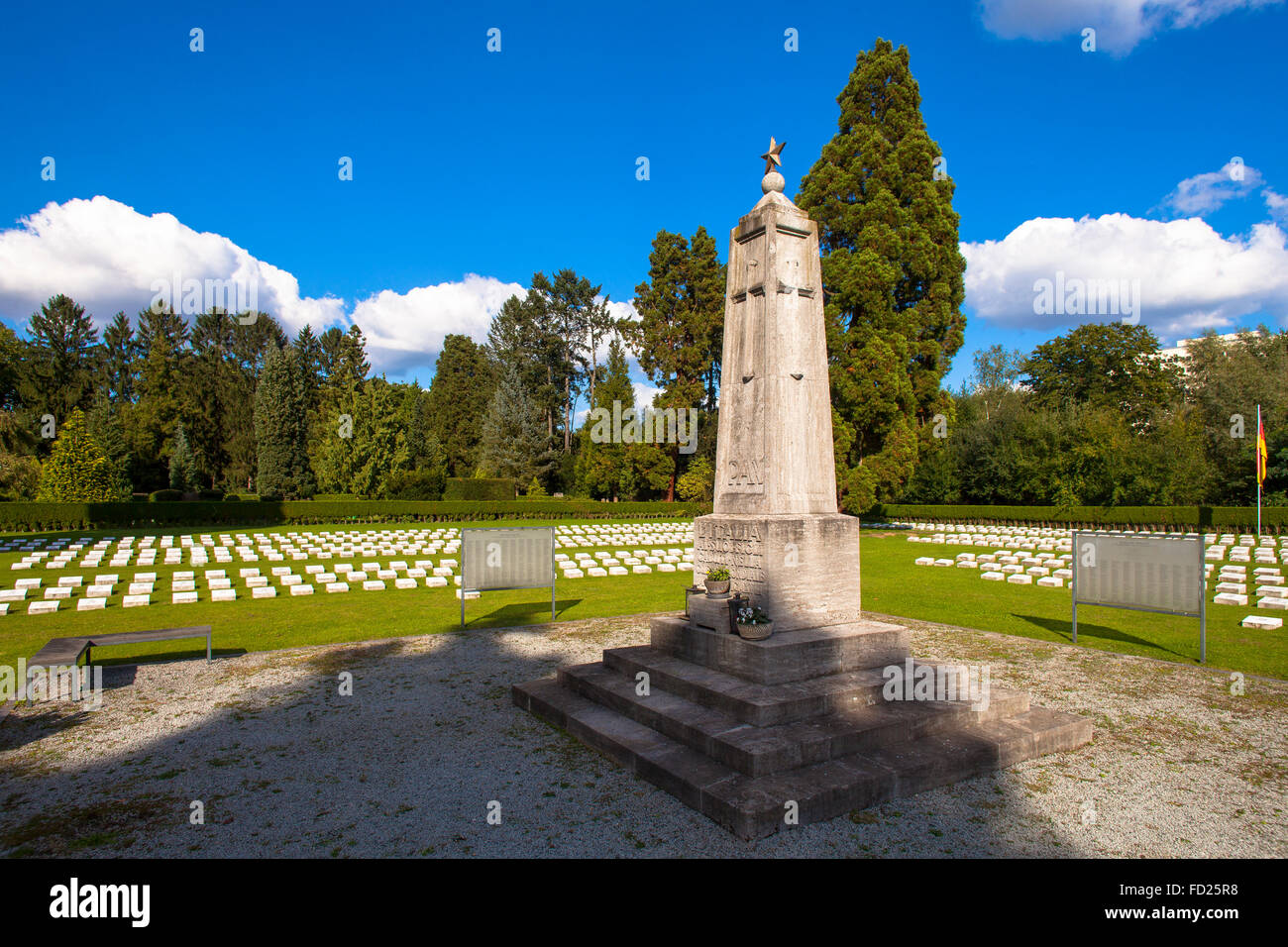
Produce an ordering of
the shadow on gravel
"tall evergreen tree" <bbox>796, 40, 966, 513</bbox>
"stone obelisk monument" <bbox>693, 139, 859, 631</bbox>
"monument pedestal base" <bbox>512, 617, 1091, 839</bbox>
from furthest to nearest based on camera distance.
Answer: "tall evergreen tree" <bbox>796, 40, 966, 513</bbox> → "stone obelisk monument" <bbox>693, 139, 859, 631</bbox> → "monument pedestal base" <bbox>512, 617, 1091, 839</bbox> → the shadow on gravel

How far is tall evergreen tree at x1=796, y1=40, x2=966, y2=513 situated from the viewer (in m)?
30.1

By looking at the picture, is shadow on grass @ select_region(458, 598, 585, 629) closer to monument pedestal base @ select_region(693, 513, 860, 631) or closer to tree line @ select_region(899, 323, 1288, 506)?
monument pedestal base @ select_region(693, 513, 860, 631)

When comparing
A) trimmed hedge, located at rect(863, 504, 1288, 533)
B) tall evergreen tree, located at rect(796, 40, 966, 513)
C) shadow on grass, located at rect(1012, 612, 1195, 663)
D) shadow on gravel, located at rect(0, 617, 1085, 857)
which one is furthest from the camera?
tall evergreen tree, located at rect(796, 40, 966, 513)

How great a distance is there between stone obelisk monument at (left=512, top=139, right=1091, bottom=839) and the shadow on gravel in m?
0.20

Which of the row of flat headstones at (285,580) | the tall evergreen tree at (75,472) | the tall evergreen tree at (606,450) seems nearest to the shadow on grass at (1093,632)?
the row of flat headstones at (285,580)

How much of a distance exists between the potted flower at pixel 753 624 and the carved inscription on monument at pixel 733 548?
437mm

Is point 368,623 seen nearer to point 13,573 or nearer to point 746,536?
point 746,536

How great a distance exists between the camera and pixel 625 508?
40.3 meters

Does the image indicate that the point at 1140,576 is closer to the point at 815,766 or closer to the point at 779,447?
the point at 779,447

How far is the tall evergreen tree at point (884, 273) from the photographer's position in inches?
1186

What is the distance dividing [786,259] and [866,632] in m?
4.01

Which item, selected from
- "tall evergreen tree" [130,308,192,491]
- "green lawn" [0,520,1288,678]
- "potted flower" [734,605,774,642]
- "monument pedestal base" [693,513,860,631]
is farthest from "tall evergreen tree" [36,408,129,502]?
"potted flower" [734,605,774,642]

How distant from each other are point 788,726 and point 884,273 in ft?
94.6

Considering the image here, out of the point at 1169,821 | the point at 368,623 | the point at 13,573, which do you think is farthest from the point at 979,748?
the point at 13,573
